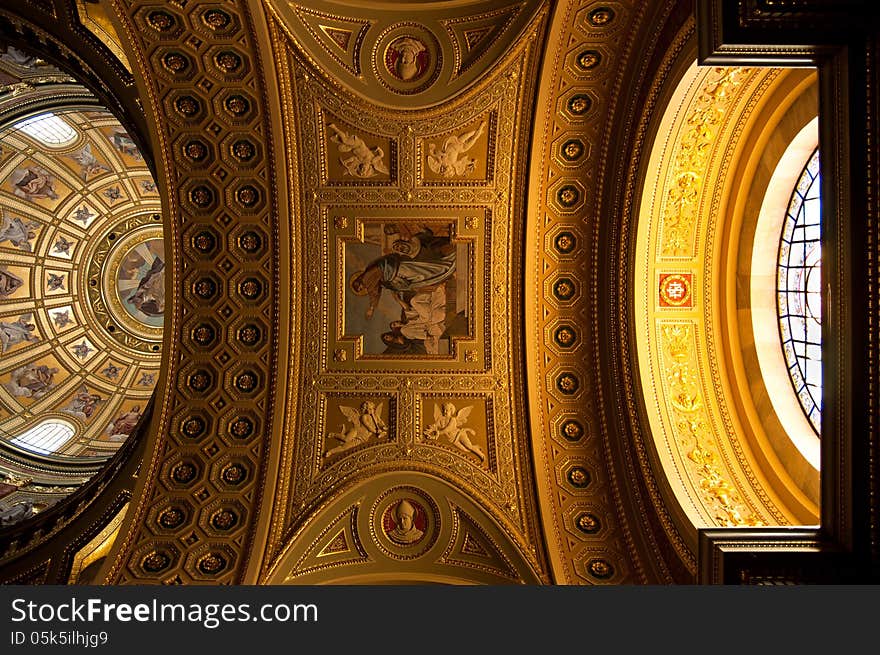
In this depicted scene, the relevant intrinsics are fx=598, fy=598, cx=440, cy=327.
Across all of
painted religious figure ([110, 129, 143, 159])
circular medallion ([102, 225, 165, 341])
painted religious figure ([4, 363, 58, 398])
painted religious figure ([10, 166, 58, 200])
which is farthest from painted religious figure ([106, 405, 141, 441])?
painted religious figure ([110, 129, 143, 159])

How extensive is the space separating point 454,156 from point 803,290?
6.43m

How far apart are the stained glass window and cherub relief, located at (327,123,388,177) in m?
7.20

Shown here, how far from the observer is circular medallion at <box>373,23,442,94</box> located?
1082cm

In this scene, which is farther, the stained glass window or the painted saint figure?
the painted saint figure

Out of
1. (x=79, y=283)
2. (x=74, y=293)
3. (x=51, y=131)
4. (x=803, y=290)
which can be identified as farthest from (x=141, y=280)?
(x=803, y=290)

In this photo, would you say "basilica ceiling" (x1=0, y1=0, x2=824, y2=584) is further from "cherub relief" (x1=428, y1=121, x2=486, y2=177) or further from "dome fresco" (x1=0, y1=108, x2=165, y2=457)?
"dome fresco" (x1=0, y1=108, x2=165, y2=457)

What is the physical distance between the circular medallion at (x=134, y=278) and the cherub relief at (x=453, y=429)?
11381mm

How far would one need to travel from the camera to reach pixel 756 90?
9305 millimetres

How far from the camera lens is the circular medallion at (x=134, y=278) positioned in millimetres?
18906

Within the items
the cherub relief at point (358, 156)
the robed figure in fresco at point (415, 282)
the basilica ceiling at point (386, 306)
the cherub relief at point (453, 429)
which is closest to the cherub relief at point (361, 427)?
the basilica ceiling at point (386, 306)

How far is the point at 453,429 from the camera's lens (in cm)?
1206

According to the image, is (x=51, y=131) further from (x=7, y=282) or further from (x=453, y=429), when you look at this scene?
(x=453, y=429)

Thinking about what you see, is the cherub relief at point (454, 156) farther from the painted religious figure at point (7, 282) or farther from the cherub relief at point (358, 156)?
the painted religious figure at point (7, 282)

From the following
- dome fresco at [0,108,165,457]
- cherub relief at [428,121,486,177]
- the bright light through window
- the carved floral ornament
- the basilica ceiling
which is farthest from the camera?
dome fresco at [0,108,165,457]
